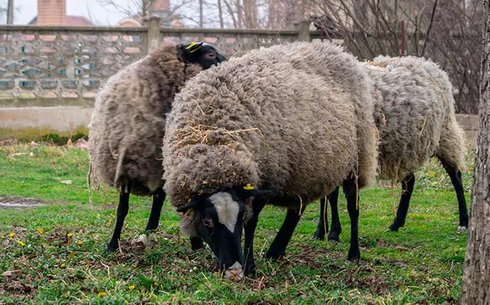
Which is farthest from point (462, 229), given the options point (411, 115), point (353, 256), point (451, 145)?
point (353, 256)

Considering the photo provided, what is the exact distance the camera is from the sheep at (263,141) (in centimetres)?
609

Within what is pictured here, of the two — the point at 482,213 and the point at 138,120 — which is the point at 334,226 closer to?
the point at 138,120

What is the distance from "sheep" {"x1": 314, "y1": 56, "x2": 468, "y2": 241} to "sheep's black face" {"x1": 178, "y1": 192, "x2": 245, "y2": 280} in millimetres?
2383

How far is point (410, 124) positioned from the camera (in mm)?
8305

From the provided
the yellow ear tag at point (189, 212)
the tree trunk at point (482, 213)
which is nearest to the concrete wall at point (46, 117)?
the yellow ear tag at point (189, 212)

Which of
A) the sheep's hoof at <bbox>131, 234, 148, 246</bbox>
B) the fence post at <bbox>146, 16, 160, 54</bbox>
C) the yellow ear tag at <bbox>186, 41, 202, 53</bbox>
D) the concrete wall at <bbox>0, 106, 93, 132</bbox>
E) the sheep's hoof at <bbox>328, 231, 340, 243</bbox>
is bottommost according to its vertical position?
the sheep's hoof at <bbox>328, 231, 340, 243</bbox>

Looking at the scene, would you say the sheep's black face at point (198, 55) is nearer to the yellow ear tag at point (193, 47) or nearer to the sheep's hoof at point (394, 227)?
the yellow ear tag at point (193, 47)

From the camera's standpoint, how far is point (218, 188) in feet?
20.0

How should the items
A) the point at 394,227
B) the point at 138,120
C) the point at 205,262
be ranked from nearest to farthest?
1. the point at 205,262
2. the point at 138,120
3. the point at 394,227

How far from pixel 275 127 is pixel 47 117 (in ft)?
39.7

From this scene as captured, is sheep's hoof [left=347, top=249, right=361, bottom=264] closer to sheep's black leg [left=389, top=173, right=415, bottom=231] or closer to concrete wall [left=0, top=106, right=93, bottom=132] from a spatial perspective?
sheep's black leg [left=389, top=173, right=415, bottom=231]

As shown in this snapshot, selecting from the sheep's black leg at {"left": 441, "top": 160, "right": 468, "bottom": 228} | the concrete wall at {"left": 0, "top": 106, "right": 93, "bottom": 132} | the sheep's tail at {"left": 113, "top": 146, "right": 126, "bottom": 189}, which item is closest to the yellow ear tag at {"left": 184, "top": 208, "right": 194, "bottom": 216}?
the sheep's tail at {"left": 113, "top": 146, "right": 126, "bottom": 189}

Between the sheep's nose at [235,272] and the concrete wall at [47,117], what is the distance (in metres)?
12.5

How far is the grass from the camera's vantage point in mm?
5426
